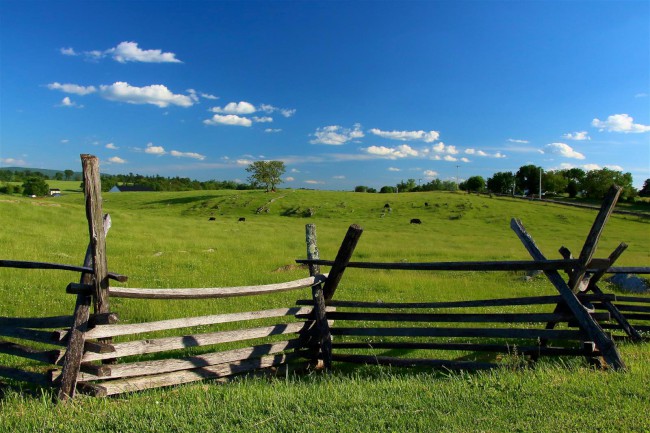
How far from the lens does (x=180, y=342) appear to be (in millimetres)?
5633

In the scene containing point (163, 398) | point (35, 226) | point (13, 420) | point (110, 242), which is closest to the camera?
point (13, 420)

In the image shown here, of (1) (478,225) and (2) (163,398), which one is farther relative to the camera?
(1) (478,225)

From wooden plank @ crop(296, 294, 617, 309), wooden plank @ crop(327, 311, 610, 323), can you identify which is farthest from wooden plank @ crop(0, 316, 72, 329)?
wooden plank @ crop(327, 311, 610, 323)

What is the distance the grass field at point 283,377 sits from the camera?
13.2 ft

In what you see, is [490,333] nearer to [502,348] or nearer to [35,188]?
[502,348]

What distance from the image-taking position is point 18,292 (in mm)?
11469

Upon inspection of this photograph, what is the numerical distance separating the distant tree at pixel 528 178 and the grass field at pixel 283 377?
299ft

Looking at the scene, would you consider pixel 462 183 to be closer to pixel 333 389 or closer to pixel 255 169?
pixel 255 169

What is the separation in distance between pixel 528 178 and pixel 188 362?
438ft

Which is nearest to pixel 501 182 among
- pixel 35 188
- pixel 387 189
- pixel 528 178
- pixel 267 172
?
pixel 528 178

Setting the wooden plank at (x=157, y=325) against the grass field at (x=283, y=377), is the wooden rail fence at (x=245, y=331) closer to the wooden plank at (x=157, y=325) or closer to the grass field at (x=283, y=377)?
the wooden plank at (x=157, y=325)

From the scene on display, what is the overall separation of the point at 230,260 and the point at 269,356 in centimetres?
1339

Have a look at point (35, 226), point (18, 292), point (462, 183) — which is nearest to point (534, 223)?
point (35, 226)

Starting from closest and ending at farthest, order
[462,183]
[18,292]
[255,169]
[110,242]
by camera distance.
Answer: [18,292]
[110,242]
[255,169]
[462,183]
